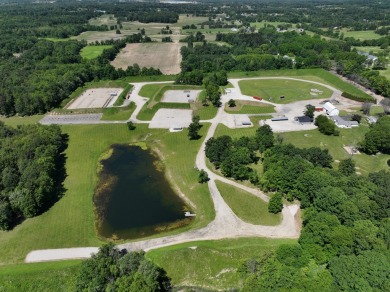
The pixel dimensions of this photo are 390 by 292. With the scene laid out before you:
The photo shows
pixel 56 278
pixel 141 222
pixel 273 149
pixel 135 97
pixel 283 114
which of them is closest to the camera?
pixel 56 278

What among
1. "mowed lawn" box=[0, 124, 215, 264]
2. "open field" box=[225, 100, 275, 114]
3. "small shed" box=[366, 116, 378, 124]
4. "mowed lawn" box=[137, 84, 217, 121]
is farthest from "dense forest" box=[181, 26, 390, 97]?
"mowed lawn" box=[0, 124, 215, 264]

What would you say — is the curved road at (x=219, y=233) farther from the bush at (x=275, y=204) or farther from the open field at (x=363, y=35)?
the open field at (x=363, y=35)

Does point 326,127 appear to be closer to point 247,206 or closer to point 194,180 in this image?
point 247,206

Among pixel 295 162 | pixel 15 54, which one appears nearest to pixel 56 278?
pixel 295 162

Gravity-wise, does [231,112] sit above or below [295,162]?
below

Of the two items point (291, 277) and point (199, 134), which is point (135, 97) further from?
point (291, 277)

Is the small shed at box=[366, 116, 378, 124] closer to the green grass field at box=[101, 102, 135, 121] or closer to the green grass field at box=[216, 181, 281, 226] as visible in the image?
the green grass field at box=[216, 181, 281, 226]

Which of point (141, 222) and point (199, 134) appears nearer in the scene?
point (141, 222)
